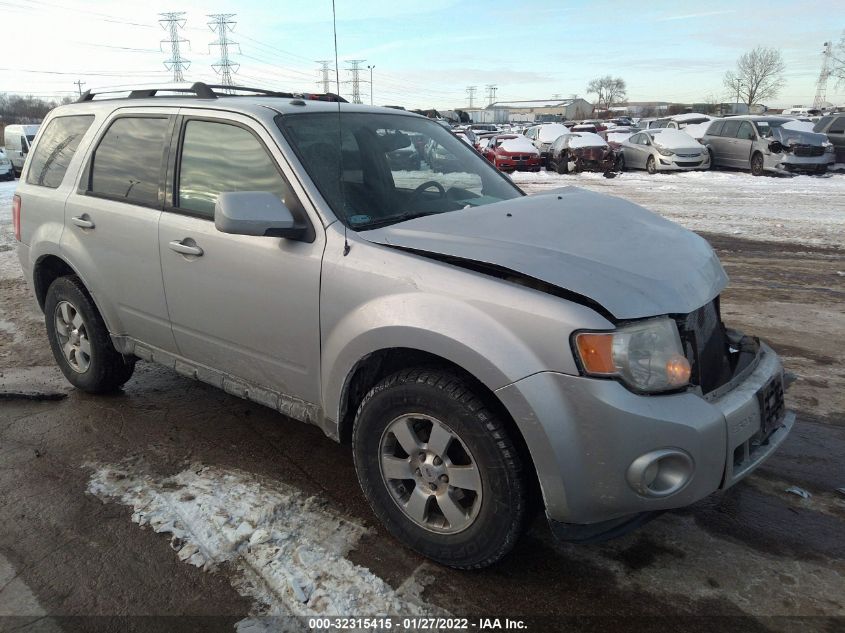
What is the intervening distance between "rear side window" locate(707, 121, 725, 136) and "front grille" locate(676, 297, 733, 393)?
1957 centimetres

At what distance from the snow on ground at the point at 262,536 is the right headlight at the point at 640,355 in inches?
45.0

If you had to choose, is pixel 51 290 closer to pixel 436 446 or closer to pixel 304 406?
pixel 304 406

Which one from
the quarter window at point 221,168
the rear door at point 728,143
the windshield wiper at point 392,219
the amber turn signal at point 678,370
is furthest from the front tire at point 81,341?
the rear door at point 728,143

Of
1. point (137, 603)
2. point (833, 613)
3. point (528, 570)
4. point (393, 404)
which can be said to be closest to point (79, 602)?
point (137, 603)

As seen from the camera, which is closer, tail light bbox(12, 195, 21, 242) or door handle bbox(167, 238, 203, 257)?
door handle bbox(167, 238, 203, 257)

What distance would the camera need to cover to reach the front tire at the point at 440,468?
2.37 metres

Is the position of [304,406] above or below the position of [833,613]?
above

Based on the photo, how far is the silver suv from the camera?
2.24 meters

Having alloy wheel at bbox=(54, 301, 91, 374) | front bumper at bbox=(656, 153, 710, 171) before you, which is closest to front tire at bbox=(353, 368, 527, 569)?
alloy wheel at bbox=(54, 301, 91, 374)

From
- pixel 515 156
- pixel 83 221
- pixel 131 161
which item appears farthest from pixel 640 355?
pixel 515 156

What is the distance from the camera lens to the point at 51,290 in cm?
435

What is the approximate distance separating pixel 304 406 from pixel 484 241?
3.95 feet

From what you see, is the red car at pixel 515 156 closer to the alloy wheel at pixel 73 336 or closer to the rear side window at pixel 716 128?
the rear side window at pixel 716 128

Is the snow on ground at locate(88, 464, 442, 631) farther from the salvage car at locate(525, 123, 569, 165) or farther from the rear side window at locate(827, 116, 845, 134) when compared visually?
the salvage car at locate(525, 123, 569, 165)
